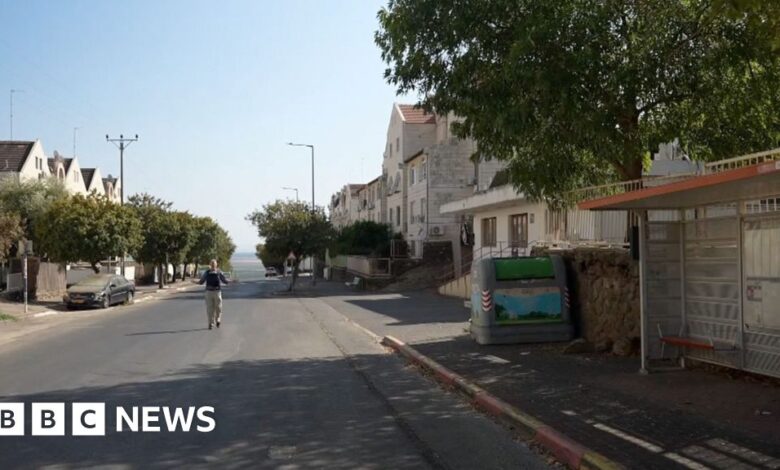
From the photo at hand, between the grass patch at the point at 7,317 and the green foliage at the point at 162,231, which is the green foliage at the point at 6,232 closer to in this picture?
the grass patch at the point at 7,317

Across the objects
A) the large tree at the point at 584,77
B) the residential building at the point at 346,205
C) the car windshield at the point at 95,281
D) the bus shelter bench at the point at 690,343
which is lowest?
the bus shelter bench at the point at 690,343

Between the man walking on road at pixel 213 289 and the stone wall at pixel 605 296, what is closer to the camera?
the stone wall at pixel 605 296

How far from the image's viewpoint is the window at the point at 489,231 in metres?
35.0

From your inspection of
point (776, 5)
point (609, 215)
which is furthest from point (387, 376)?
point (776, 5)

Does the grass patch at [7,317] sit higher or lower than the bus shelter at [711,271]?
lower

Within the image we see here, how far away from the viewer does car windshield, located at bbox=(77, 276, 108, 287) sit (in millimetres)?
31094

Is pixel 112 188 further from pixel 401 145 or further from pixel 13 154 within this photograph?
pixel 401 145

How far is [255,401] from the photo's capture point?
9578mm

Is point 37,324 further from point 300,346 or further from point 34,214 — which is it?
point 34,214

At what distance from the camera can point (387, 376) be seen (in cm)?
1214

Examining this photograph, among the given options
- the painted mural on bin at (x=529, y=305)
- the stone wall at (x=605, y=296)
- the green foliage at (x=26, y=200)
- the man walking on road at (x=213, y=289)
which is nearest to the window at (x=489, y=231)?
the man walking on road at (x=213, y=289)

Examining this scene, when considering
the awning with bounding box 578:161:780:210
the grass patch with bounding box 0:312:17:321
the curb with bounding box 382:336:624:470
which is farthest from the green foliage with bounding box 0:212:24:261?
the awning with bounding box 578:161:780:210

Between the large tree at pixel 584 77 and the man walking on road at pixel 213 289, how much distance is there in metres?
7.94

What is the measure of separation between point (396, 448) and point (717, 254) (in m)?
5.96
